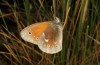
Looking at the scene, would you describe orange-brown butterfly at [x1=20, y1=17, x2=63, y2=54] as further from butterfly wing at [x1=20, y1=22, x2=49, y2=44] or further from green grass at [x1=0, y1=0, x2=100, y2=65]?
green grass at [x1=0, y1=0, x2=100, y2=65]

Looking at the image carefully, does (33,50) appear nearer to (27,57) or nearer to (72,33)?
(27,57)

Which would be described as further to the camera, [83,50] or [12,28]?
[12,28]

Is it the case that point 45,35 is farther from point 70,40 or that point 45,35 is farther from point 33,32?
point 70,40

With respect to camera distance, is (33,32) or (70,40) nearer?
(33,32)

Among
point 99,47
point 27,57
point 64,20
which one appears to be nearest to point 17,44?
point 27,57

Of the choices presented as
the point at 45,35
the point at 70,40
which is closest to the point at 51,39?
the point at 45,35
